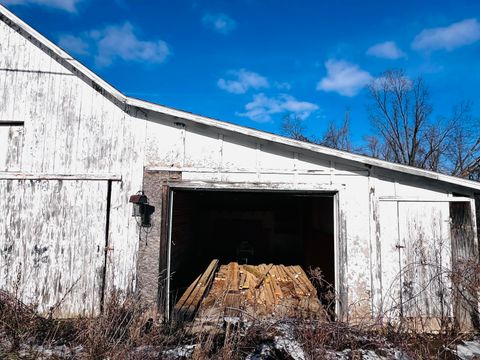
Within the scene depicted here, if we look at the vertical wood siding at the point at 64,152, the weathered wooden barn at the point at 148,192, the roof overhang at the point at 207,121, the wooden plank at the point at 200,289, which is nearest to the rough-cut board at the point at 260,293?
the wooden plank at the point at 200,289

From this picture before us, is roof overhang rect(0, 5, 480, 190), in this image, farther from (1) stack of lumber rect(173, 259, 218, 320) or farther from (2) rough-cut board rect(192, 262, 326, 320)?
(1) stack of lumber rect(173, 259, 218, 320)

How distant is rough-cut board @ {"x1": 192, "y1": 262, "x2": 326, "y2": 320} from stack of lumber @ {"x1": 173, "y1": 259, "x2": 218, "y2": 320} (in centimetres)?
16

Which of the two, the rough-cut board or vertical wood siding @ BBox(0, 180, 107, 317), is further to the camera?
the rough-cut board

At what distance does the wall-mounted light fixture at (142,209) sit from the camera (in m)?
5.07

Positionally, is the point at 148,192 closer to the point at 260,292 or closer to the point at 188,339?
the point at 188,339

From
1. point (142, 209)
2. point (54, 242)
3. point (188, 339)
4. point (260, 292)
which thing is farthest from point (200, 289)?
point (54, 242)

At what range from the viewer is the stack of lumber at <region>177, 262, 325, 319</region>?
5903 mm

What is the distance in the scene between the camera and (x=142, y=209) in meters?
5.18

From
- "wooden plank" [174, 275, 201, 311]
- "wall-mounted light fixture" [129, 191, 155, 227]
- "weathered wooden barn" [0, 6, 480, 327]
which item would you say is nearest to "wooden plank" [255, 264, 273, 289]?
"wooden plank" [174, 275, 201, 311]

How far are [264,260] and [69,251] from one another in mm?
8141

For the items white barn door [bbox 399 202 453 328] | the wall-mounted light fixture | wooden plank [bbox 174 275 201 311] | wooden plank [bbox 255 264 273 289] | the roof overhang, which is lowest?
wooden plank [bbox 174 275 201 311]

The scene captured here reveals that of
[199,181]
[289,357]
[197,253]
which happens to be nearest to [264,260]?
[197,253]

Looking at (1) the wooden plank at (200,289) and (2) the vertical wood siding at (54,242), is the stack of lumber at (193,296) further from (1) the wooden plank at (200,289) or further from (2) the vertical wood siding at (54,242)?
(2) the vertical wood siding at (54,242)

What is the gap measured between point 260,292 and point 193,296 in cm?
175
